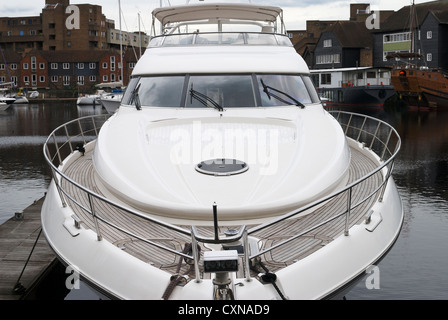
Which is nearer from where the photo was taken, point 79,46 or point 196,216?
point 196,216

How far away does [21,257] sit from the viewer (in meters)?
9.56

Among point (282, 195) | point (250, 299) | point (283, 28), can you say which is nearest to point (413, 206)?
point (283, 28)

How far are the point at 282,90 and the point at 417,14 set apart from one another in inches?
2354

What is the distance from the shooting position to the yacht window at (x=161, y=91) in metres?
8.25

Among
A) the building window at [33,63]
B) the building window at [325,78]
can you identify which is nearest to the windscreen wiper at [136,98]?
the building window at [325,78]

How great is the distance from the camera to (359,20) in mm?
77938

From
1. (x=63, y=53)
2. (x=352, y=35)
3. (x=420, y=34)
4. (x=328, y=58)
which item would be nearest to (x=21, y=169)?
(x=420, y=34)

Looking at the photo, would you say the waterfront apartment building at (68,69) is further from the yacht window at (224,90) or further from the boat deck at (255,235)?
the boat deck at (255,235)

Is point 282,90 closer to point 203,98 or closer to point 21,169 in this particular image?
point 203,98

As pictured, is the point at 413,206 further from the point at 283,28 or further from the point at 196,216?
the point at 196,216

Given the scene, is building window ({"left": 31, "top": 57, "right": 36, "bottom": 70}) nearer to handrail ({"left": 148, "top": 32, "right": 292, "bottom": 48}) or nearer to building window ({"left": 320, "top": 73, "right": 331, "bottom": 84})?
building window ({"left": 320, "top": 73, "right": 331, "bottom": 84})

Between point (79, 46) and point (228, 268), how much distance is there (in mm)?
103419

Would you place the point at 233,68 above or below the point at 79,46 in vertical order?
below

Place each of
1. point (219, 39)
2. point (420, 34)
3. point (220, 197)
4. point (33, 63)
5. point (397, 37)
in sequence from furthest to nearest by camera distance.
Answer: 1. point (33, 63)
2. point (397, 37)
3. point (420, 34)
4. point (219, 39)
5. point (220, 197)
